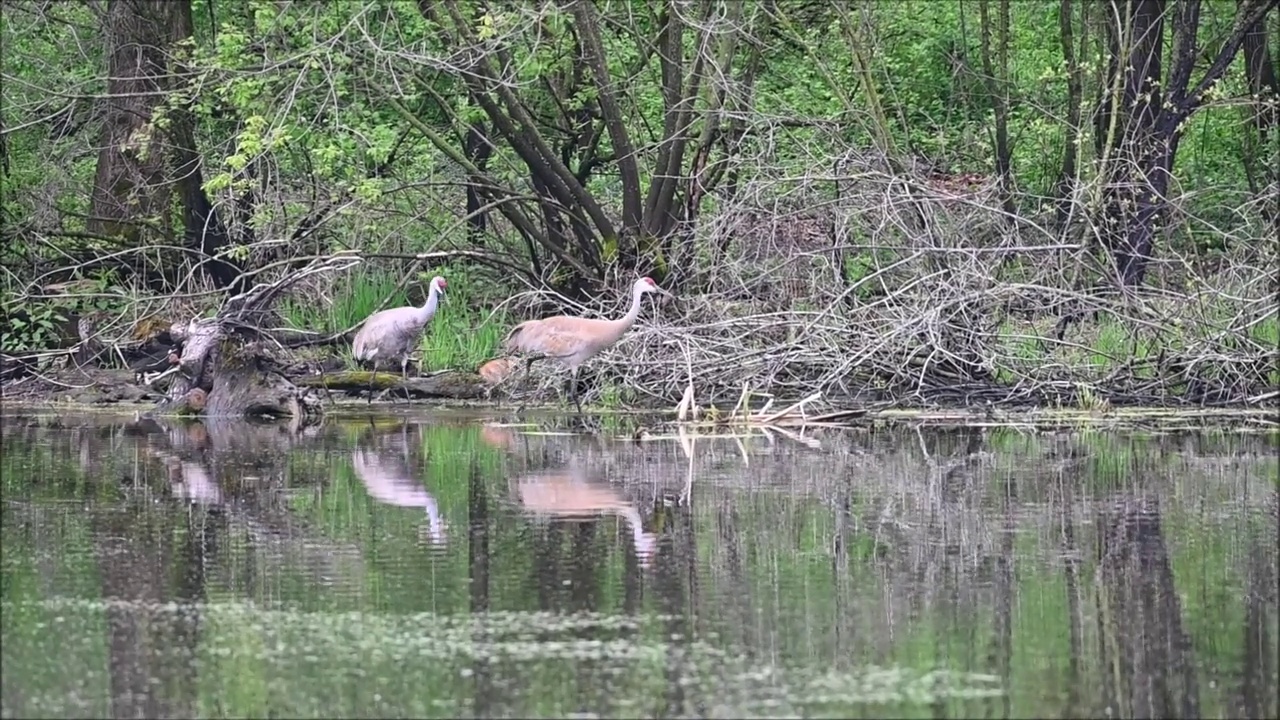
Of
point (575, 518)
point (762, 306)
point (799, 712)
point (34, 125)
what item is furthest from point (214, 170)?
point (799, 712)

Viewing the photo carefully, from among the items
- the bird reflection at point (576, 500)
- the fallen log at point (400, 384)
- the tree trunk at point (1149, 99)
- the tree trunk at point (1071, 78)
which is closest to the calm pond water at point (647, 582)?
the bird reflection at point (576, 500)

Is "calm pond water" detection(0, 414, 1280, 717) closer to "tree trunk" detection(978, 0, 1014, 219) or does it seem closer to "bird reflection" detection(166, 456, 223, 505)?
"bird reflection" detection(166, 456, 223, 505)

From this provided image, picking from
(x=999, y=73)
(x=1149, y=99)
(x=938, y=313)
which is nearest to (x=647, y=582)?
(x=938, y=313)

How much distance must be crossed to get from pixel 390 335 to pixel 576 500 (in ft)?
21.1

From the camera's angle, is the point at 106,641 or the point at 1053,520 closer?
the point at 106,641

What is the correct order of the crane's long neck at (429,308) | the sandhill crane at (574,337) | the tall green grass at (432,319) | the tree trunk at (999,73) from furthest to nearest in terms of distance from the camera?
the tree trunk at (999,73), the tall green grass at (432,319), the crane's long neck at (429,308), the sandhill crane at (574,337)

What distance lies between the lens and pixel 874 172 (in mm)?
15273

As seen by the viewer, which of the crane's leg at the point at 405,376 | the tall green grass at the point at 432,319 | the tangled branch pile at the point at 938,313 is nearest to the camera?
the tangled branch pile at the point at 938,313

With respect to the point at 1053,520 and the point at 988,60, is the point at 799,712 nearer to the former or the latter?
the point at 1053,520

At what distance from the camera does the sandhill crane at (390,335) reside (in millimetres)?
16078

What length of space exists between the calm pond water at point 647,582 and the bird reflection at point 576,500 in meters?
0.03

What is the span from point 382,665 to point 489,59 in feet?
36.7

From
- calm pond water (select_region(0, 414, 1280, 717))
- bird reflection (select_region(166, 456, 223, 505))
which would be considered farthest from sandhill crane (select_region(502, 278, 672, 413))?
→ bird reflection (select_region(166, 456, 223, 505))

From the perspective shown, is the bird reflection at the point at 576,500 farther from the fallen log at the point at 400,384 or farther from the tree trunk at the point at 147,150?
the tree trunk at the point at 147,150
